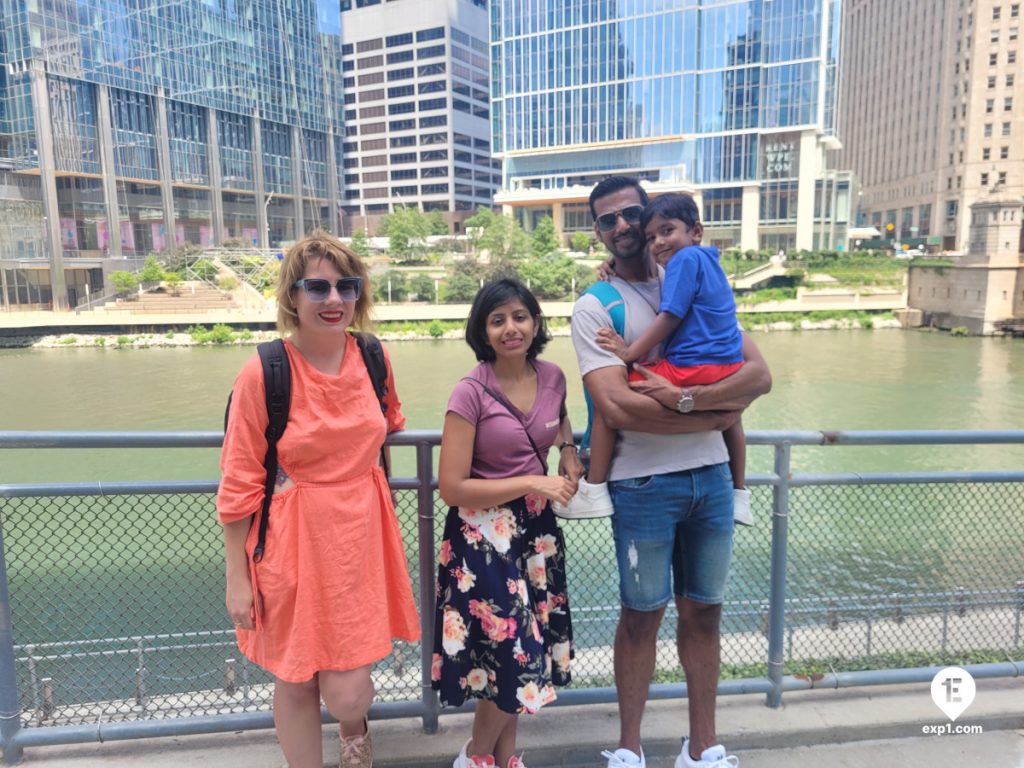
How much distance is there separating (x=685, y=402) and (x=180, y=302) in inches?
1975

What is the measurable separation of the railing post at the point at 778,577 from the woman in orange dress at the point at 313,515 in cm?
152

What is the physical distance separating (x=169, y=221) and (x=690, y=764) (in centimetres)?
6562

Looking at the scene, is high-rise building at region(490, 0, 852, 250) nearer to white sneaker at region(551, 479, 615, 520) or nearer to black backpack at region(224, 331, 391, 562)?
white sneaker at region(551, 479, 615, 520)

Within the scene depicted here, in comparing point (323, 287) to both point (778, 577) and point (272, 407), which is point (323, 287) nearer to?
point (272, 407)

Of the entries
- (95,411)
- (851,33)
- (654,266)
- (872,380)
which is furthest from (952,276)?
(851,33)

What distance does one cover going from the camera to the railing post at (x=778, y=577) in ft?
9.74


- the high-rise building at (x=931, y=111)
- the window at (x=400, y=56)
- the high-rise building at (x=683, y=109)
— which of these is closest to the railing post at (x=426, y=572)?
the high-rise building at (x=683, y=109)

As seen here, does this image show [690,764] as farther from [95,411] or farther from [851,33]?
[851,33]

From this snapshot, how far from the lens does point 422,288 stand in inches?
1961

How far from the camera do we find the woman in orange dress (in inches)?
86.5

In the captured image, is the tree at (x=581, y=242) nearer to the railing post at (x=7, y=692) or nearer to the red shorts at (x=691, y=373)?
the red shorts at (x=691, y=373)

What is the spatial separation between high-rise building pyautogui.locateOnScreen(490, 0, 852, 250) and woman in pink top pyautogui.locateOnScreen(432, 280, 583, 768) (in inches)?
2416

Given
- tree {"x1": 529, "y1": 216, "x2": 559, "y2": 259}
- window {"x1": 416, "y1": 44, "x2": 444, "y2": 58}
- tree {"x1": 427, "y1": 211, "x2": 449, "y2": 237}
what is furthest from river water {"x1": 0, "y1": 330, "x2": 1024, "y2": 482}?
window {"x1": 416, "y1": 44, "x2": 444, "y2": 58}

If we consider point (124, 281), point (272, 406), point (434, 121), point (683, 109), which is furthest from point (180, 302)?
point (434, 121)
